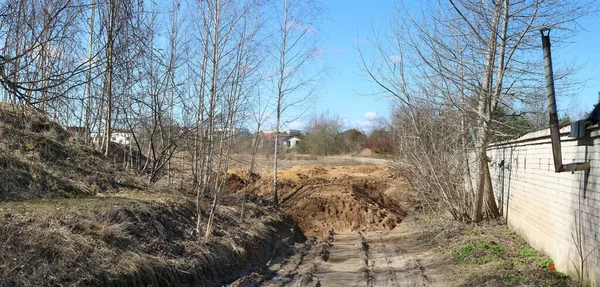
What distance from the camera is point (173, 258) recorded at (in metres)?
7.98

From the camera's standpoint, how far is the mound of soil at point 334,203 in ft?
57.8

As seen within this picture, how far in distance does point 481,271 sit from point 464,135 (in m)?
5.30

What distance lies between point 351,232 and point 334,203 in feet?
6.48

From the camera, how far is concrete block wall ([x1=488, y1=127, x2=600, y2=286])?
638cm

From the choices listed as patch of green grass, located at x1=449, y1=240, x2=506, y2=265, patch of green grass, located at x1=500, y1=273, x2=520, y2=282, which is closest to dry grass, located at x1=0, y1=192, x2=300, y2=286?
patch of green grass, located at x1=449, y1=240, x2=506, y2=265

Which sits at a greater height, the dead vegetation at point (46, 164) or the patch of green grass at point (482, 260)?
the dead vegetation at point (46, 164)

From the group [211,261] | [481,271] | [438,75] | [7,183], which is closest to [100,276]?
[211,261]

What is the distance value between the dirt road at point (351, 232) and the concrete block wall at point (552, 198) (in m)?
2.06

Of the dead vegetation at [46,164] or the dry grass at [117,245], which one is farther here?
the dead vegetation at [46,164]

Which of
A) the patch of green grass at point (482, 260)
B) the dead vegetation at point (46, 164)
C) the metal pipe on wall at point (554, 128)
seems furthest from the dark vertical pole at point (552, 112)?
the dead vegetation at point (46, 164)

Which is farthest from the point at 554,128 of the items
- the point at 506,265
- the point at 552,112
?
the point at 506,265

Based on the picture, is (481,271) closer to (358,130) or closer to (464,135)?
(464,135)

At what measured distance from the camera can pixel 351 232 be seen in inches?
667

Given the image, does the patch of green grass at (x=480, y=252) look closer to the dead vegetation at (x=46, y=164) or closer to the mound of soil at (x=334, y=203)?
the mound of soil at (x=334, y=203)
